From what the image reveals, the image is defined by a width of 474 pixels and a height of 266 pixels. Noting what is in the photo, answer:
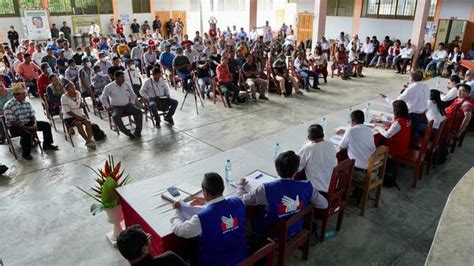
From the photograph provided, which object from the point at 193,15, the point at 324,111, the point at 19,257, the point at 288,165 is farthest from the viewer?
the point at 193,15

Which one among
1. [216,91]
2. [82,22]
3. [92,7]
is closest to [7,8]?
[82,22]

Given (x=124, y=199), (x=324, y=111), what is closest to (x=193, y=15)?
(x=324, y=111)

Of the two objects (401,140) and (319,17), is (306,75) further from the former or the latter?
(401,140)

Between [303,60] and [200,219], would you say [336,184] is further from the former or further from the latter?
[303,60]

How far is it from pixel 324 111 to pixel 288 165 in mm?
5626

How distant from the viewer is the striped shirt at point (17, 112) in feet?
17.7

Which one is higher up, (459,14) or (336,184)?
(459,14)

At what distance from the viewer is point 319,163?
333cm

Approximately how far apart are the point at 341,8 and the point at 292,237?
15077 mm

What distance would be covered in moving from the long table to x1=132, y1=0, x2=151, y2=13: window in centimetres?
1793

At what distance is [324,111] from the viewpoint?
805 centimetres

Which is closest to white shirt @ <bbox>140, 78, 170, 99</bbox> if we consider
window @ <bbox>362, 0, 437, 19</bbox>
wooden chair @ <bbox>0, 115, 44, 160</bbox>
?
wooden chair @ <bbox>0, 115, 44, 160</bbox>

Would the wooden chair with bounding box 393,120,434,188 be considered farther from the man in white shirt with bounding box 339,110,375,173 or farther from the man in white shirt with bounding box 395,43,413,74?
the man in white shirt with bounding box 395,43,413,74

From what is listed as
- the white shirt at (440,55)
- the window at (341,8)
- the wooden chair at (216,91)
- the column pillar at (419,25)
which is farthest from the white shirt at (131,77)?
the window at (341,8)
